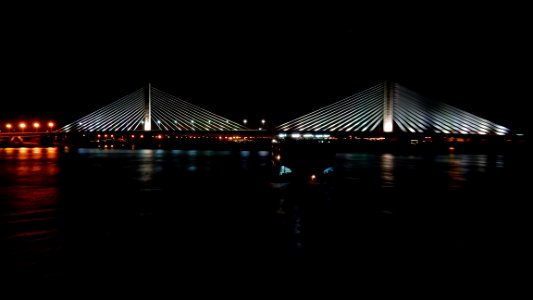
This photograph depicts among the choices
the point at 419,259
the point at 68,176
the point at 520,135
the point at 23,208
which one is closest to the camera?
the point at 419,259

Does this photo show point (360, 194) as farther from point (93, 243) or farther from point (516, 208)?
point (93, 243)

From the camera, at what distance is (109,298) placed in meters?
4.66

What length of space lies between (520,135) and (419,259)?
187ft

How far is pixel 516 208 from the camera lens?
10.7m

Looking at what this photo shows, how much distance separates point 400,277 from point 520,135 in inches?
2275

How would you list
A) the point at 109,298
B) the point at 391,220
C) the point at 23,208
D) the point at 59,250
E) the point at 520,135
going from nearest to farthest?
1. the point at 109,298
2. the point at 59,250
3. the point at 391,220
4. the point at 23,208
5. the point at 520,135

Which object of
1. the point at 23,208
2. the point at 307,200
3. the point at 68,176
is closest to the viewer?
the point at 23,208

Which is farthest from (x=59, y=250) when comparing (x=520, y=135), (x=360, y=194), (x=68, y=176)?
(x=520, y=135)

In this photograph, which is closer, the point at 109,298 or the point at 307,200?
the point at 109,298

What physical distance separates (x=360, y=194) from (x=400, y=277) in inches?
304

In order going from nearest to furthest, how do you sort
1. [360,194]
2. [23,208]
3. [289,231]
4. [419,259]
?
[419,259], [289,231], [23,208], [360,194]

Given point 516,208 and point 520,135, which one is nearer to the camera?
point 516,208

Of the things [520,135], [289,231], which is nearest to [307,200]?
[289,231]

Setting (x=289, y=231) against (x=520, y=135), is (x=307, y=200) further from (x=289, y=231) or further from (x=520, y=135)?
(x=520, y=135)
